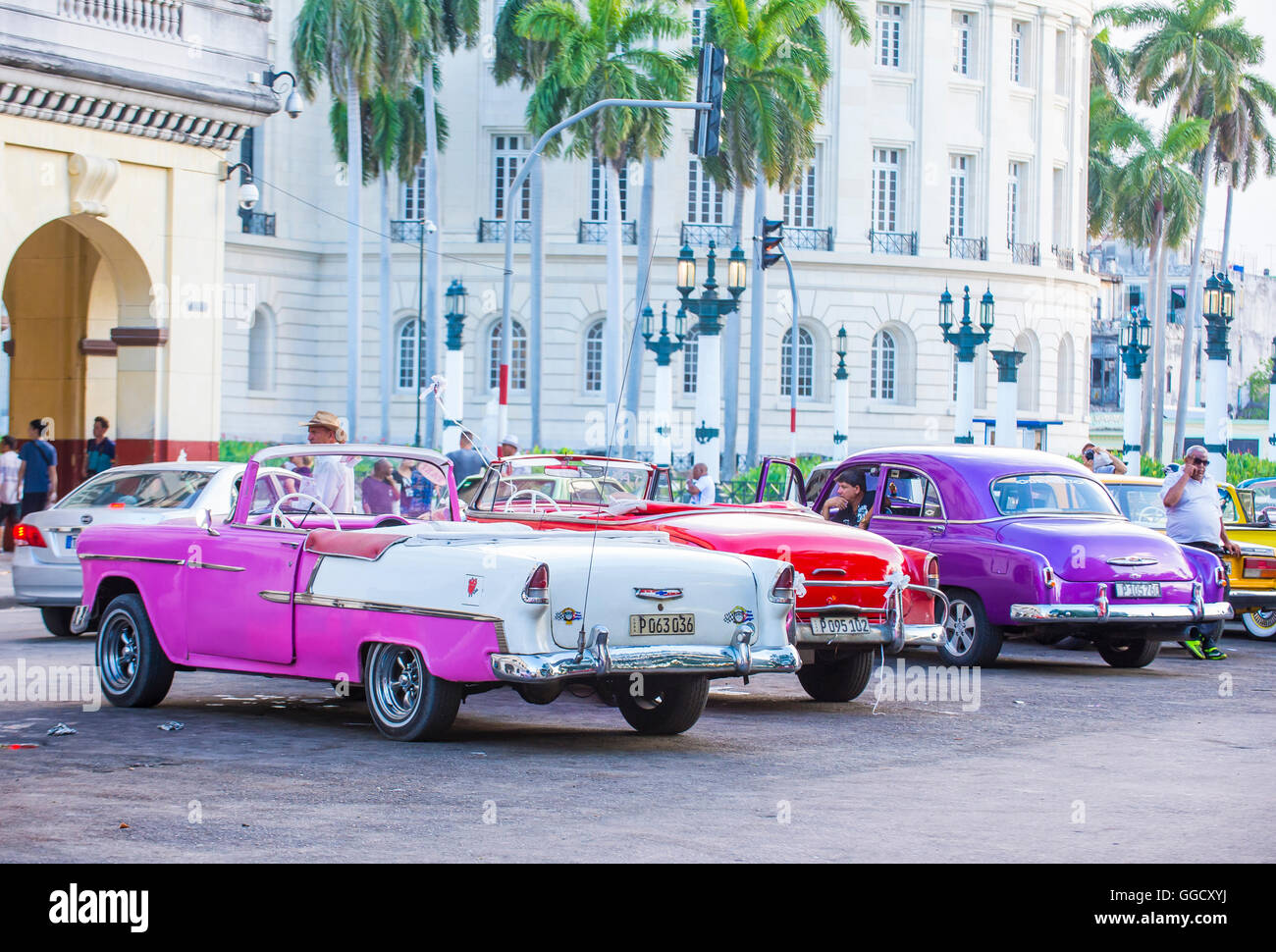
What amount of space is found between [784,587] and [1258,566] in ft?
30.8

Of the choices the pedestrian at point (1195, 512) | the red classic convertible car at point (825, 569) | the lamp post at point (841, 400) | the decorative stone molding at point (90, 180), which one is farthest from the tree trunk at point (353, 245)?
the red classic convertible car at point (825, 569)

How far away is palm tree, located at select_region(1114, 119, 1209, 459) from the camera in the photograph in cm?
6212

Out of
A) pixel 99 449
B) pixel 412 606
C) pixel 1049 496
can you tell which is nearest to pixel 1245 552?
pixel 1049 496

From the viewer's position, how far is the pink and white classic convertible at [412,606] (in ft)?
30.9

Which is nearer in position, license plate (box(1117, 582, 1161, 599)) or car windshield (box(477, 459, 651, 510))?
license plate (box(1117, 582, 1161, 599))

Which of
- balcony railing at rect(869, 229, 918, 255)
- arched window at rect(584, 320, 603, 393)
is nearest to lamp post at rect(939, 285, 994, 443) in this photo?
balcony railing at rect(869, 229, 918, 255)

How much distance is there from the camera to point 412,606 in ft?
31.5

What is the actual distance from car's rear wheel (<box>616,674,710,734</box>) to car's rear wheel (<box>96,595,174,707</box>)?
2828mm

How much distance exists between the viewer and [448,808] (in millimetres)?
8047

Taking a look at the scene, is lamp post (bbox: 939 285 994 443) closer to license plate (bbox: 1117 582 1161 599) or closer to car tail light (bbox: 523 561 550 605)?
license plate (bbox: 1117 582 1161 599)

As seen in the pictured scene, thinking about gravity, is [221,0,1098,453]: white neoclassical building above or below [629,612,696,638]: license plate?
above

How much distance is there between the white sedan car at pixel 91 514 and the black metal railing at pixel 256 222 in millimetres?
39889

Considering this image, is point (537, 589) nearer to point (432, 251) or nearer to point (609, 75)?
point (609, 75)

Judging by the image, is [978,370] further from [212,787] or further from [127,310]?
[212,787]
